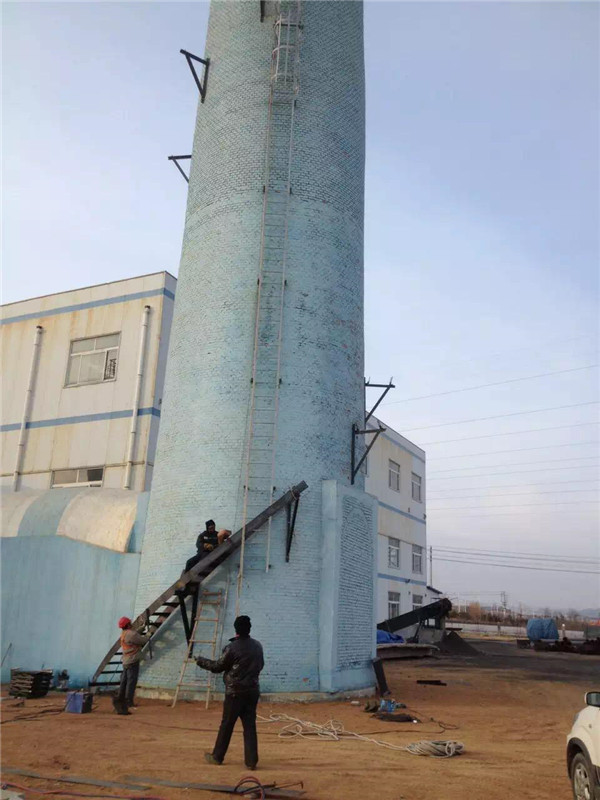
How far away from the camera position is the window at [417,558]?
1781 inches

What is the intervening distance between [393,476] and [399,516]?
7.80 ft

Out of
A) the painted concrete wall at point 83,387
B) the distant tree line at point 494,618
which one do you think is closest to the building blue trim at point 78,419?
the painted concrete wall at point 83,387

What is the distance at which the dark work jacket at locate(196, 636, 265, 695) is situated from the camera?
8406mm

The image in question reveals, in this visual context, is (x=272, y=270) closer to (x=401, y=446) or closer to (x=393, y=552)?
(x=393, y=552)

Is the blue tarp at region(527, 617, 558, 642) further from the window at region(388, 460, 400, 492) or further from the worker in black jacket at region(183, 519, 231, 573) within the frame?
the worker in black jacket at region(183, 519, 231, 573)

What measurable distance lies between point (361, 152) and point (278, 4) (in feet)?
13.6

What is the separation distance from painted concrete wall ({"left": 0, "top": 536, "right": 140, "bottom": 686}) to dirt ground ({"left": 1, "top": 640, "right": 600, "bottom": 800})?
1721mm

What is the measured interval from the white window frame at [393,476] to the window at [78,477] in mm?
19639

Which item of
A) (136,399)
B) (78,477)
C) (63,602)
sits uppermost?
(136,399)

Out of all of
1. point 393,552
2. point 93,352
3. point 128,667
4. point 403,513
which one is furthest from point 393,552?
point 128,667

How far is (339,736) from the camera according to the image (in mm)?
10391

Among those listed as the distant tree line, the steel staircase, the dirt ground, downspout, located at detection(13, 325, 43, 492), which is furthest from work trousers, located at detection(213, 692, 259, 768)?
the distant tree line

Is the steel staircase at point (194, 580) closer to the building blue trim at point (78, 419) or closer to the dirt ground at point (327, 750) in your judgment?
the dirt ground at point (327, 750)

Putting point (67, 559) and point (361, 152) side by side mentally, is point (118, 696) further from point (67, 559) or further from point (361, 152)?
point (361, 152)
